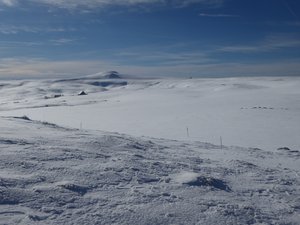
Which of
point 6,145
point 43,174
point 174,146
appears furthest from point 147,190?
point 174,146

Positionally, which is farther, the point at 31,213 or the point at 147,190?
the point at 147,190

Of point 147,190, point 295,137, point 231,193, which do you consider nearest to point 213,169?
point 231,193

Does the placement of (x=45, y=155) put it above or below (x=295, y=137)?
above

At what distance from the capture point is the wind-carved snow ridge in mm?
7043

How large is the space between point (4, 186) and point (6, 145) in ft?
11.1

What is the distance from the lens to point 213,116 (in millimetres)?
35500

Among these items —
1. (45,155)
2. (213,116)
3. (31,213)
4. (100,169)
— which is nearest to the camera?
(31,213)

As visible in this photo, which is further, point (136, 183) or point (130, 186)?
point (136, 183)

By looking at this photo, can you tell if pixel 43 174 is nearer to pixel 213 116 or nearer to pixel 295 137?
pixel 295 137

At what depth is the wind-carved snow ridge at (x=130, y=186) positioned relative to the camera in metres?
7.04

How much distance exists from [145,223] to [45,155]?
169 inches

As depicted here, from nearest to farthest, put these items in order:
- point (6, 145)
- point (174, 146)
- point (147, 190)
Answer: point (147, 190)
point (6, 145)
point (174, 146)

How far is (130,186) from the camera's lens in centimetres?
859

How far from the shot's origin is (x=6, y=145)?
1084 cm
